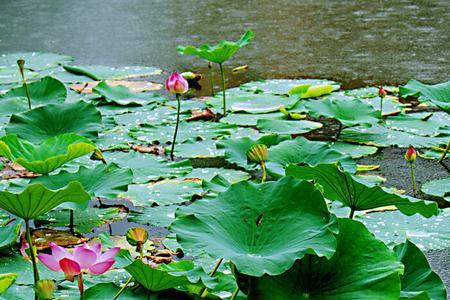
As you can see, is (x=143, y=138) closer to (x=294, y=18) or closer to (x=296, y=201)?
(x=296, y=201)

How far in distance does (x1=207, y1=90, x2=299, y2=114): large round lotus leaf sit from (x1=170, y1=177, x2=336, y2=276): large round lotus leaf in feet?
4.21

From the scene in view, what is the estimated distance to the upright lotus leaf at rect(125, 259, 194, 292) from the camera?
1.15 m

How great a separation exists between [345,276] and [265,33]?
9.49 ft

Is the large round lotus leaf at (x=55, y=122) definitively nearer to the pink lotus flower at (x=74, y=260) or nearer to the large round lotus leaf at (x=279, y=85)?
the large round lotus leaf at (x=279, y=85)

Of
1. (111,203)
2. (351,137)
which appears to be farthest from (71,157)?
(351,137)

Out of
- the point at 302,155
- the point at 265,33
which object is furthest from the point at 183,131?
the point at 265,33

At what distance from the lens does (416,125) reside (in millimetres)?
2340

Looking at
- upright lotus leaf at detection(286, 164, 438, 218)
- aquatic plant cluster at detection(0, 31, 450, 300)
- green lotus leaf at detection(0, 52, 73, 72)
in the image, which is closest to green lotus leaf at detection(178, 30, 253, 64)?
aquatic plant cluster at detection(0, 31, 450, 300)

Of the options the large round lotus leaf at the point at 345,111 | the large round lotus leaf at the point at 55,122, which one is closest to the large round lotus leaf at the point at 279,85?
the large round lotus leaf at the point at 345,111

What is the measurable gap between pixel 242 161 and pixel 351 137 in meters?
0.54

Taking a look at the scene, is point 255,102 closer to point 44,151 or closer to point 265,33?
point 44,151

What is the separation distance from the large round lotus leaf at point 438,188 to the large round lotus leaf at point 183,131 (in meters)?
0.63

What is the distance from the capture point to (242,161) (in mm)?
1870

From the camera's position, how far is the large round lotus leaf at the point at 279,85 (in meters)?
2.80
